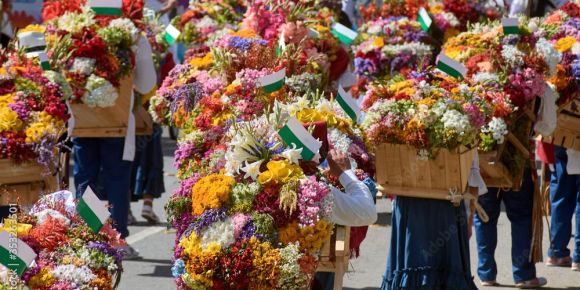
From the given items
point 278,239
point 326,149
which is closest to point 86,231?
point 278,239

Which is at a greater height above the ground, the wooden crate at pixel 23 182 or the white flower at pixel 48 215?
the white flower at pixel 48 215

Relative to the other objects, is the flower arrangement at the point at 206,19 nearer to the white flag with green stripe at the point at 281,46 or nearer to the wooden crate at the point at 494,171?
the white flag with green stripe at the point at 281,46

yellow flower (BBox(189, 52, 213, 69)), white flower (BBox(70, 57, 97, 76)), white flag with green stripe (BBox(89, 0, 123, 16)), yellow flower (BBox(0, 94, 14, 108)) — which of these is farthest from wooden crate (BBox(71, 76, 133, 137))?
yellow flower (BBox(0, 94, 14, 108))

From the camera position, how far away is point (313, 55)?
31.4 ft

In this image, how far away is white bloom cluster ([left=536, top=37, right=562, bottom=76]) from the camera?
908 centimetres

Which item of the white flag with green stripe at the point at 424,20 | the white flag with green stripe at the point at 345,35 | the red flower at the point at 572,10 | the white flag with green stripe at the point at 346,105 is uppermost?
the red flower at the point at 572,10

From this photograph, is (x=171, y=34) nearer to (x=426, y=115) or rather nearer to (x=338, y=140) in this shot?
(x=426, y=115)

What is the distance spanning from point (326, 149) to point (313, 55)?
3025 millimetres

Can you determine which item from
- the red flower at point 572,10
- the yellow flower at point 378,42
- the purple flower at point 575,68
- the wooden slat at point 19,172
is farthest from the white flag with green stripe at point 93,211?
the yellow flower at point 378,42

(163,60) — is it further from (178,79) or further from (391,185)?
(391,185)

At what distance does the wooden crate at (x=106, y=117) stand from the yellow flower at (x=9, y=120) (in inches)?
77.0

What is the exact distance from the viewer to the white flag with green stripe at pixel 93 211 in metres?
5.45

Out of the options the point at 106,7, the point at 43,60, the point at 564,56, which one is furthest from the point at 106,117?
the point at 564,56

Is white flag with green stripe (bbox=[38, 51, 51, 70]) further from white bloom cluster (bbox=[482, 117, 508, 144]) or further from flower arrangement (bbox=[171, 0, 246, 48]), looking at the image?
flower arrangement (bbox=[171, 0, 246, 48])
